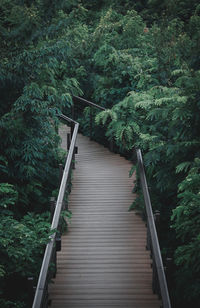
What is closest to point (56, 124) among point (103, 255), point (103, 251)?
point (103, 251)

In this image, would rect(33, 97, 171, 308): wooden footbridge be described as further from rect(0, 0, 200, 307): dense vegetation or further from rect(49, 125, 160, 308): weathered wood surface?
rect(0, 0, 200, 307): dense vegetation

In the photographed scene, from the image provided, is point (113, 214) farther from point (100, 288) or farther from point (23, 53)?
point (23, 53)

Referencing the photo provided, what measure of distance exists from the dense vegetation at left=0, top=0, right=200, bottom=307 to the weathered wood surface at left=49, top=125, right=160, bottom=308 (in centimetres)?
64

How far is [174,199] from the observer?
922cm

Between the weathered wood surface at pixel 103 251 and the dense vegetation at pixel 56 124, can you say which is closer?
the weathered wood surface at pixel 103 251

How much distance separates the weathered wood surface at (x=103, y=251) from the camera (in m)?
6.25

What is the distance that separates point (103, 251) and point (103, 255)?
0.14 m

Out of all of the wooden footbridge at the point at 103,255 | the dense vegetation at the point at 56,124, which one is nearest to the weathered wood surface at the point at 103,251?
the wooden footbridge at the point at 103,255

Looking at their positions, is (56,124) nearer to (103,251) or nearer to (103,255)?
(103,251)

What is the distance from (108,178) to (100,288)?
4.56m

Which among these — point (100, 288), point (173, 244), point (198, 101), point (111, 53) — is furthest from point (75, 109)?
point (100, 288)

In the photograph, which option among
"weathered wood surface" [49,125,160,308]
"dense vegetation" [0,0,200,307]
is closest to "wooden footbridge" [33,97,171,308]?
"weathered wood surface" [49,125,160,308]

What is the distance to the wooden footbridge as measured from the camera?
610 centimetres

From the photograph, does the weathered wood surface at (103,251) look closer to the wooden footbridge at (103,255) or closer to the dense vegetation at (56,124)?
the wooden footbridge at (103,255)
